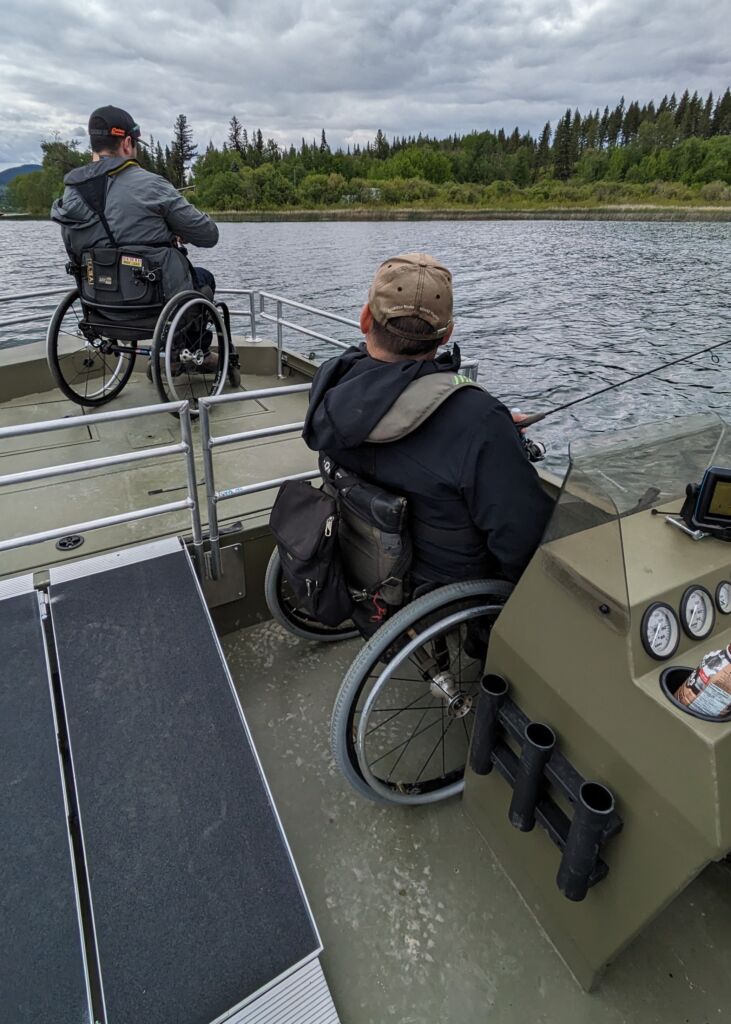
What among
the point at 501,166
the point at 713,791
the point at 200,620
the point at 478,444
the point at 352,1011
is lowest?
the point at 352,1011

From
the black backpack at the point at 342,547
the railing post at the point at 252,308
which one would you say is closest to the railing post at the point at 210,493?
the black backpack at the point at 342,547

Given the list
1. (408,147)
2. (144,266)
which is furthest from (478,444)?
(408,147)

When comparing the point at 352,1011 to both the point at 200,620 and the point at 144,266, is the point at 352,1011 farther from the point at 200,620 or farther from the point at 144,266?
the point at 144,266

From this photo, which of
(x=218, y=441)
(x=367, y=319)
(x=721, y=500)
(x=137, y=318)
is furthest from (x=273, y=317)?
(x=721, y=500)

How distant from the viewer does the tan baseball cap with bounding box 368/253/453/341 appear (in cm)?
142

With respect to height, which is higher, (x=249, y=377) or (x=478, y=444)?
(x=478, y=444)

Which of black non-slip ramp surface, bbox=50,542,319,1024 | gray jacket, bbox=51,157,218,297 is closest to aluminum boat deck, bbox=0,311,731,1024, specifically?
black non-slip ramp surface, bbox=50,542,319,1024

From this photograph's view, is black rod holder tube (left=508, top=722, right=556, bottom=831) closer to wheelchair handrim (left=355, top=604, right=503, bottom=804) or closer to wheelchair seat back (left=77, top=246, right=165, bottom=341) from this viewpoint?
wheelchair handrim (left=355, top=604, right=503, bottom=804)

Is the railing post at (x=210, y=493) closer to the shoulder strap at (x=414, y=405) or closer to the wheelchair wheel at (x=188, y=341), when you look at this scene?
the shoulder strap at (x=414, y=405)

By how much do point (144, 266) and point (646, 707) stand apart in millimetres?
3197

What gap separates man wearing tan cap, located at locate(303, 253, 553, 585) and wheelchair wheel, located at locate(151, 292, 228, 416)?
1.62m

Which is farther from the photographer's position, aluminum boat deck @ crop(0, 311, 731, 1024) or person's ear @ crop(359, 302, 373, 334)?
person's ear @ crop(359, 302, 373, 334)

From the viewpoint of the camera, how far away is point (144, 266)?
302 centimetres

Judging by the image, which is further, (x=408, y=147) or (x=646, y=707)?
(x=408, y=147)
